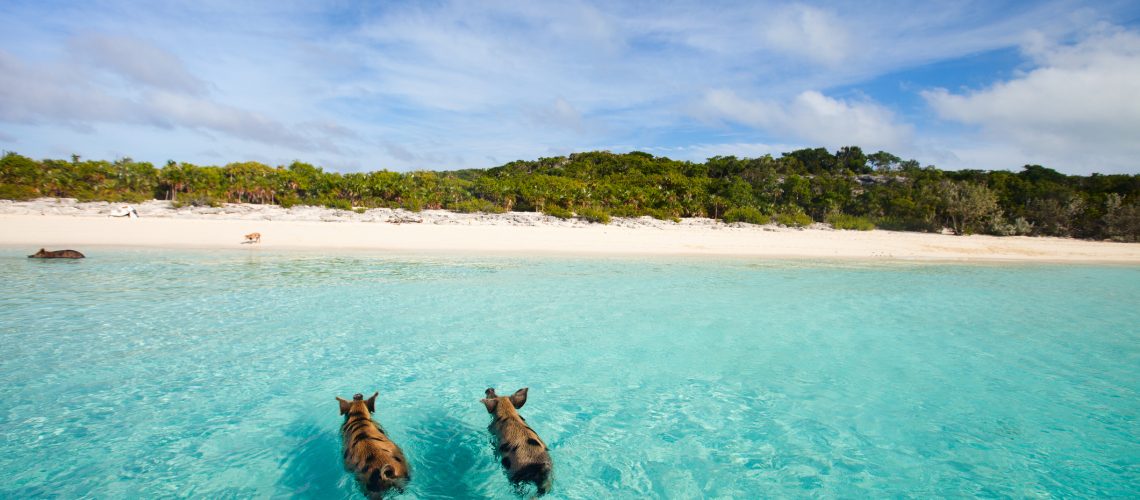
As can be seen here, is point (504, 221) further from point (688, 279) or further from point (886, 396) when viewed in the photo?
point (886, 396)

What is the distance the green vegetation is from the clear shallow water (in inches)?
1001

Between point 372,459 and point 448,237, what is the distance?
2273 centimetres

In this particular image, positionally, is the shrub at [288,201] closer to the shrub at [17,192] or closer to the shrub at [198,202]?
the shrub at [198,202]

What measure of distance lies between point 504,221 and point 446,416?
2866 cm

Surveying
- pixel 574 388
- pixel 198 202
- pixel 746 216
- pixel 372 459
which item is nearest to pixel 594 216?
pixel 746 216

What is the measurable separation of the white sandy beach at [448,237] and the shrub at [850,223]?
1362 mm

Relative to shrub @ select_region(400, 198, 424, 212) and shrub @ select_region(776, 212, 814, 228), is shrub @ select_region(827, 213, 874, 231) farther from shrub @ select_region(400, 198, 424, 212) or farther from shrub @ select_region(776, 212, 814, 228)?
shrub @ select_region(400, 198, 424, 212)

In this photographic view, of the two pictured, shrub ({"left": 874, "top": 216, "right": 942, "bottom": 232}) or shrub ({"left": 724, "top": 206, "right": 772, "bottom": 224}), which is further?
shrub ({"left": 724, "top": 206, "right": 772, "bottom": 224})

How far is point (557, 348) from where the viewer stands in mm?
7457

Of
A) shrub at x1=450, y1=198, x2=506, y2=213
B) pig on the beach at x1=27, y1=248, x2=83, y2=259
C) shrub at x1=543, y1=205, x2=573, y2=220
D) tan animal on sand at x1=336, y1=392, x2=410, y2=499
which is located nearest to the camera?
tan animal on sand at x1=336, y1=392, x2=410, y2=499

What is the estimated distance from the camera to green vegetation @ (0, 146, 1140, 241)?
1358 inches

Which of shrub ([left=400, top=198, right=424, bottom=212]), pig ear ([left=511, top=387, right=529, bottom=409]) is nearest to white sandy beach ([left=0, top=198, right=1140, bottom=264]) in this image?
shrub ([left=400, top=198, right=424, bottom=212])

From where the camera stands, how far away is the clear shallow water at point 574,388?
3996mm

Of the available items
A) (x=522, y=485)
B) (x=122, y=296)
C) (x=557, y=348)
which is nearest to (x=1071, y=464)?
(x=522, y=485)
